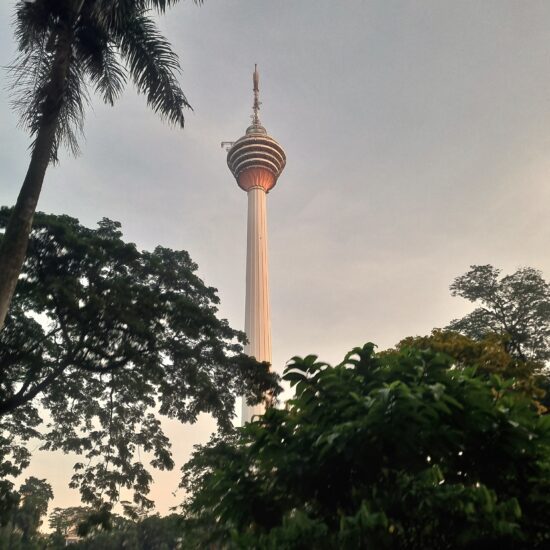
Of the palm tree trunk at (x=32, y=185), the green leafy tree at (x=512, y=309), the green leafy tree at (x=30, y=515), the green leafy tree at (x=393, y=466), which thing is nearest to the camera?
the green leafy tree at (x=393, y=466)

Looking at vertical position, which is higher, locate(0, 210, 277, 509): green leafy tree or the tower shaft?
the tower shaft

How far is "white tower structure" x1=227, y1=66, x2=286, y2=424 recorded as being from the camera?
153 ft

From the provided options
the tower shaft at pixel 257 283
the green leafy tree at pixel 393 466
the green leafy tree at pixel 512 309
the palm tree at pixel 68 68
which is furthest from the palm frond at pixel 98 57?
the tower shaft at pixel 257 283

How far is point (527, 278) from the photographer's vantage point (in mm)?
26516

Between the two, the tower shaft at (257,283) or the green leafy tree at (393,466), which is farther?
the tower shaft at (257,283)

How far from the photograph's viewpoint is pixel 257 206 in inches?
2140

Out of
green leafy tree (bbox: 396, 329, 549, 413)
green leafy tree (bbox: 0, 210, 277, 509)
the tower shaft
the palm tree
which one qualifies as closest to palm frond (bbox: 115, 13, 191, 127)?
the palm tree

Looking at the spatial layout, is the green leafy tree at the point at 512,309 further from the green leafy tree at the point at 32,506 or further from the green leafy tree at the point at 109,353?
the green leafy tree at the point at 32,506

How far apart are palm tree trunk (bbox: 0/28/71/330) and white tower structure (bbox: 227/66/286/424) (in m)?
35.5

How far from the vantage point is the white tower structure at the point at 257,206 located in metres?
46.6

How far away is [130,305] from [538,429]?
11.2 meters

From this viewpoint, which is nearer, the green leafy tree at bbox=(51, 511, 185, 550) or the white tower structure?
the green leafy tree at bbox=(51, 511, 185, 550)

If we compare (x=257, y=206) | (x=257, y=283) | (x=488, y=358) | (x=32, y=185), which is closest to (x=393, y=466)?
(x=32, y=185)

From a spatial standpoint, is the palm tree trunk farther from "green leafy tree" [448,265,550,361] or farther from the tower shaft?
the tower shaft
